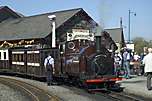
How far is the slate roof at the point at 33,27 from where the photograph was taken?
1784 inches

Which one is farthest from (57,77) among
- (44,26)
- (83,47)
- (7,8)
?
(7,8)

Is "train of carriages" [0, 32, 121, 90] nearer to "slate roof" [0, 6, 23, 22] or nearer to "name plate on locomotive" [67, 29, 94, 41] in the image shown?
"name plate on locomotive" [67, 29, 94, 41]

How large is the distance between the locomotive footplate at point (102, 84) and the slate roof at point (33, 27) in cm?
2388

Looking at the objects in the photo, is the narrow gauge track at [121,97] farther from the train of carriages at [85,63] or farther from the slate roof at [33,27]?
the slate roof at [33,27]

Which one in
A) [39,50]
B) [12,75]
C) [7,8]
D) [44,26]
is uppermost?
[7,8]

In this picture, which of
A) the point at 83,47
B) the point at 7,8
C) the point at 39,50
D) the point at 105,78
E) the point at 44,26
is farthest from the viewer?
the point at 7,8

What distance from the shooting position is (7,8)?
70.0 meters

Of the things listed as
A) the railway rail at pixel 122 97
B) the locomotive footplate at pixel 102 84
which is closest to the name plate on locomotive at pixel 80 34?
the locomotive footplate at pixel 102 84

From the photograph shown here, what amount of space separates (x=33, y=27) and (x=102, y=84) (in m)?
32.3

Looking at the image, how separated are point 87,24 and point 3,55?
49.8ft

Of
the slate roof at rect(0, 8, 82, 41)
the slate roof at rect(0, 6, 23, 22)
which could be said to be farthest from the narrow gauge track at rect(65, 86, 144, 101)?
the slate roof at rect(0, 6, 23, 22)

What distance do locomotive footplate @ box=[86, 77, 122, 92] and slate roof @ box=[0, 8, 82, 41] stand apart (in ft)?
78.3

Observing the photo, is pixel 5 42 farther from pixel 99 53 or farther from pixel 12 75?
pixel 99 53

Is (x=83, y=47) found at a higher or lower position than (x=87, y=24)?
lower
